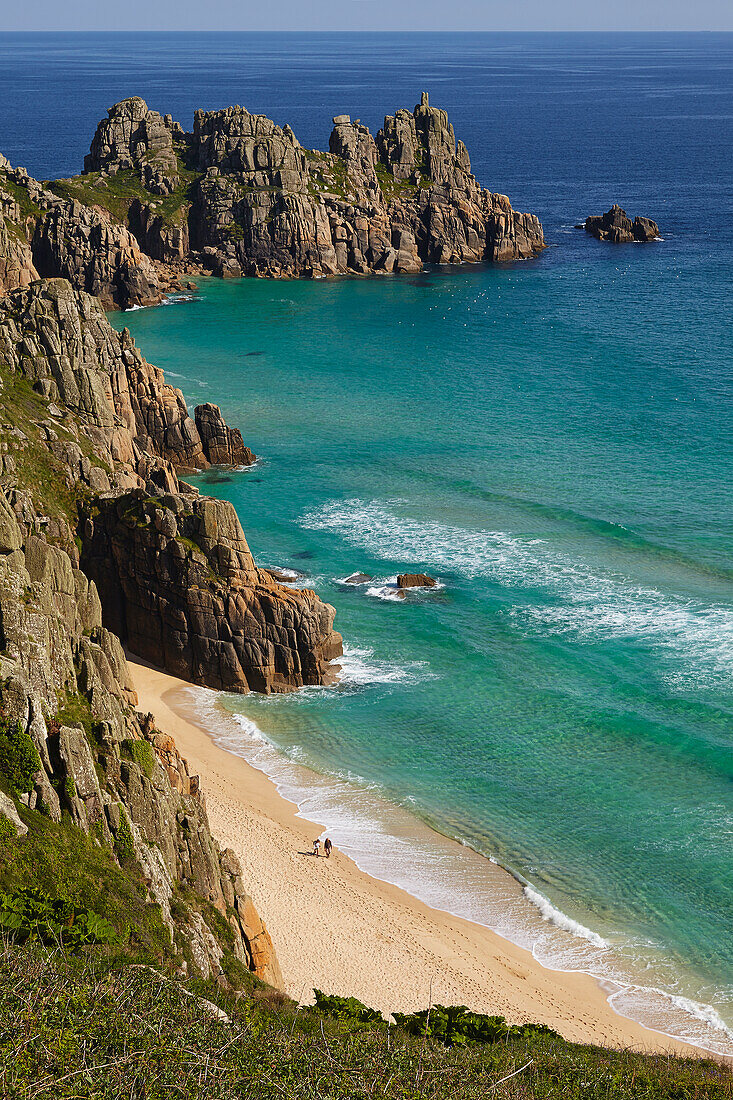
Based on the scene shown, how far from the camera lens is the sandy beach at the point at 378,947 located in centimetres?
3900

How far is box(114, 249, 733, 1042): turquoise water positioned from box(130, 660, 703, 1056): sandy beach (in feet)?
5.77

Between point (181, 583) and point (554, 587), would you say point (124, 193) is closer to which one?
point (554, 587)

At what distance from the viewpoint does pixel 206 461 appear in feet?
303

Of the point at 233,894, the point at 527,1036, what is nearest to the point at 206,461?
the point at 233,894

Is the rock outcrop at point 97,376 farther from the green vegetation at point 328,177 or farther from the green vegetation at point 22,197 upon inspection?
the green vegetation at point 328,177

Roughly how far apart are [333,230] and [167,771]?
135 meters

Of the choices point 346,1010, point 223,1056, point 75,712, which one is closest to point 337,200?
point 75,712

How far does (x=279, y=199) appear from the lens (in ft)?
526

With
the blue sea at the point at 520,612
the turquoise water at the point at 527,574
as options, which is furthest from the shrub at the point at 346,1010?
the turquoise water at the point at 527,574

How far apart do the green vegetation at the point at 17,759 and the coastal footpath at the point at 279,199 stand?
11840 centimetres

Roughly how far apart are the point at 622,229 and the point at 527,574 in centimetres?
12839

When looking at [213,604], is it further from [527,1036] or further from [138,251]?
[138,251]

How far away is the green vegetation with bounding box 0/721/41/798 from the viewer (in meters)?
34.1

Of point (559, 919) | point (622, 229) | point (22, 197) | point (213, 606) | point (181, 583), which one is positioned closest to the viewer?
point (559, 919)
